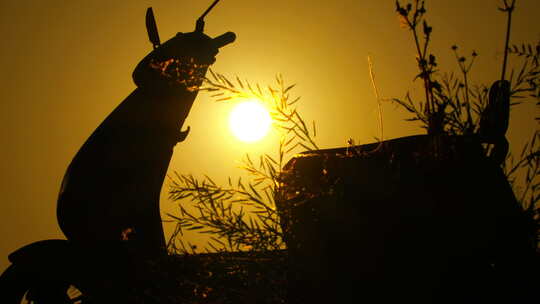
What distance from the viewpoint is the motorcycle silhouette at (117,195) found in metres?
1.35

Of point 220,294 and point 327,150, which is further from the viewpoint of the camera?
point 327,150

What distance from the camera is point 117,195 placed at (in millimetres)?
1861

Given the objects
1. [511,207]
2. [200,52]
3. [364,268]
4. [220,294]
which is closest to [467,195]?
[511,207]

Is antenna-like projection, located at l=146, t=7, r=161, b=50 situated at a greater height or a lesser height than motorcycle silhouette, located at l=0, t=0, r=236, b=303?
greater

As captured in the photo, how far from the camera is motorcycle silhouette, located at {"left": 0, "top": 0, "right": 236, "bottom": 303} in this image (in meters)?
1.35

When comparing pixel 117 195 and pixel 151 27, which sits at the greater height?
pixel 151 27

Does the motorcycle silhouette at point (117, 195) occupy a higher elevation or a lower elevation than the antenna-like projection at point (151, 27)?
lower

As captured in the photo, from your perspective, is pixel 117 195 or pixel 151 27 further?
pixel 151 27

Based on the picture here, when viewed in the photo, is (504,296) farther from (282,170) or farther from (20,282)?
(20,282)

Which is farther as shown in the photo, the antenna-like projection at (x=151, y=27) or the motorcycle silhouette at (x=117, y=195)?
the antenna-like projection at (x=151, y=27)

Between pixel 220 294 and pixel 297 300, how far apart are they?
0.17m

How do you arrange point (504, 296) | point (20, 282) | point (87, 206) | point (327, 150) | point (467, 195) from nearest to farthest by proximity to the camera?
point (504, 296), point (467, 195), point (327, 150), point (20, 282), point (87, 206)

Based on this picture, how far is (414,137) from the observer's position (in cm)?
82

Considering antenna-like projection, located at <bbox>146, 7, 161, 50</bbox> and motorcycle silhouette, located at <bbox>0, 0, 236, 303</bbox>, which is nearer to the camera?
motorcycle silhouette, located at <bbox>0, 0, 236, 303</bbox>
